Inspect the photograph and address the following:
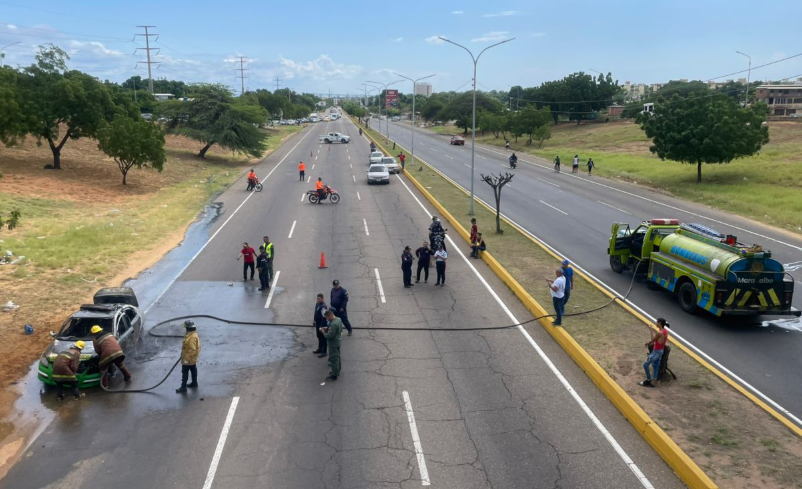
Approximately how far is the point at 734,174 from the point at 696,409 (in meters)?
38.2

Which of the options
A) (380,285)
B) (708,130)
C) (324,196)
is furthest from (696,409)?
(708,130)

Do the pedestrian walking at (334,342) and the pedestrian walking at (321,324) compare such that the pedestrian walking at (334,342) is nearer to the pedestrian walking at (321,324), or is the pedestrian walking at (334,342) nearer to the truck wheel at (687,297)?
the pedestrian walking at (321,324)

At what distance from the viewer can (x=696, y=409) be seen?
1019cm

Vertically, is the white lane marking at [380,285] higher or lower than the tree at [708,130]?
lower

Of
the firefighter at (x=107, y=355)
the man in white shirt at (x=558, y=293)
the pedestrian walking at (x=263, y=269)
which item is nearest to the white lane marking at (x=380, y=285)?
the pedestrian walking at (x=263, y=269)

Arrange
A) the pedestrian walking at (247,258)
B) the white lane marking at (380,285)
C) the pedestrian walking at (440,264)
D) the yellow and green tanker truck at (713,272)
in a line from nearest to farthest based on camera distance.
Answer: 1. the yellow and green tanker truck at (713,272)
2. the white lane marking at (380,285)
3. the pedestrian walking at (440,264)
4. the pedestrian walking at (247,258)

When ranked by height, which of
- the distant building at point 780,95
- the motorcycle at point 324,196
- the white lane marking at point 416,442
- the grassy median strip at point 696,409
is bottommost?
the white lane marking at point 416,442

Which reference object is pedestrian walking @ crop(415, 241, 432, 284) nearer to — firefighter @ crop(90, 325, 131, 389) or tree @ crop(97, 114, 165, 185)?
firefighter @ crop(90, 325, 131, 389)

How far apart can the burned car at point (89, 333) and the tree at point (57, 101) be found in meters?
30.6

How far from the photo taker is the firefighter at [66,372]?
433 inches

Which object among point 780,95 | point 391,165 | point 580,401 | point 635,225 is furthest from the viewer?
point 780,95

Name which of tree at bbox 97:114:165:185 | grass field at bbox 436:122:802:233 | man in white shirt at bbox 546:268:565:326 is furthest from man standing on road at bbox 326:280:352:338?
tree at bbox 97:114:165:185

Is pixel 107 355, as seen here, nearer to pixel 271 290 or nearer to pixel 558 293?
pixel 271 290

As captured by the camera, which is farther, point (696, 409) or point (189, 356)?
point (189, 356)
